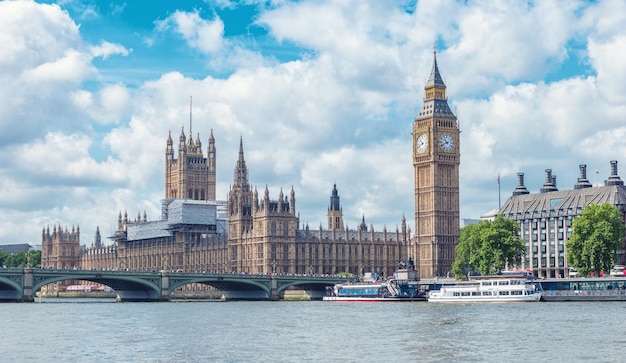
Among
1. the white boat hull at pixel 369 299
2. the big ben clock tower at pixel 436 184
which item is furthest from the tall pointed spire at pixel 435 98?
the white boat hull at pixel 369 299

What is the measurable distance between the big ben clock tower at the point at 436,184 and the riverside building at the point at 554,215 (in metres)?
16.3

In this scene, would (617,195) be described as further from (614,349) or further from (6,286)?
(614,349)

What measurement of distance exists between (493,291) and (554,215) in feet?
131

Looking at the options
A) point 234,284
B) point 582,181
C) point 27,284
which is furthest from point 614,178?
point 27,284

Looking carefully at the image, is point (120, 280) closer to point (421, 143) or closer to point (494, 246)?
point (494, 246)

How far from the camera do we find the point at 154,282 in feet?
463

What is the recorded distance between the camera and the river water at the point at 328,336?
61.5 meters

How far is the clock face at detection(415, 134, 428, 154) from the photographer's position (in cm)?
18400

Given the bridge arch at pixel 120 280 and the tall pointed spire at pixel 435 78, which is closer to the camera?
the bridge arch at pixel 120 280

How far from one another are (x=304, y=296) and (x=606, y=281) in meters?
53.7

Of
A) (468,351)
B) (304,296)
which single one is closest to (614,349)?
(468,351)

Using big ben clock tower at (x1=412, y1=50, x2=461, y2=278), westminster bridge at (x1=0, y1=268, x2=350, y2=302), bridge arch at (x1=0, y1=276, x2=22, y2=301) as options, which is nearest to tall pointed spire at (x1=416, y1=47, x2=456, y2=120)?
big ben clock tower at (x1=412, y1=50, x2=461, y2=278)

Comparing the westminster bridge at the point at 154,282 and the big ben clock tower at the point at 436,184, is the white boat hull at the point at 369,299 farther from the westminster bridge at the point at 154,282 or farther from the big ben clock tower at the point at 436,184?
the big ben clock tower at the point at 436,184

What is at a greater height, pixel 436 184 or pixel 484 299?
pixel 436 184
